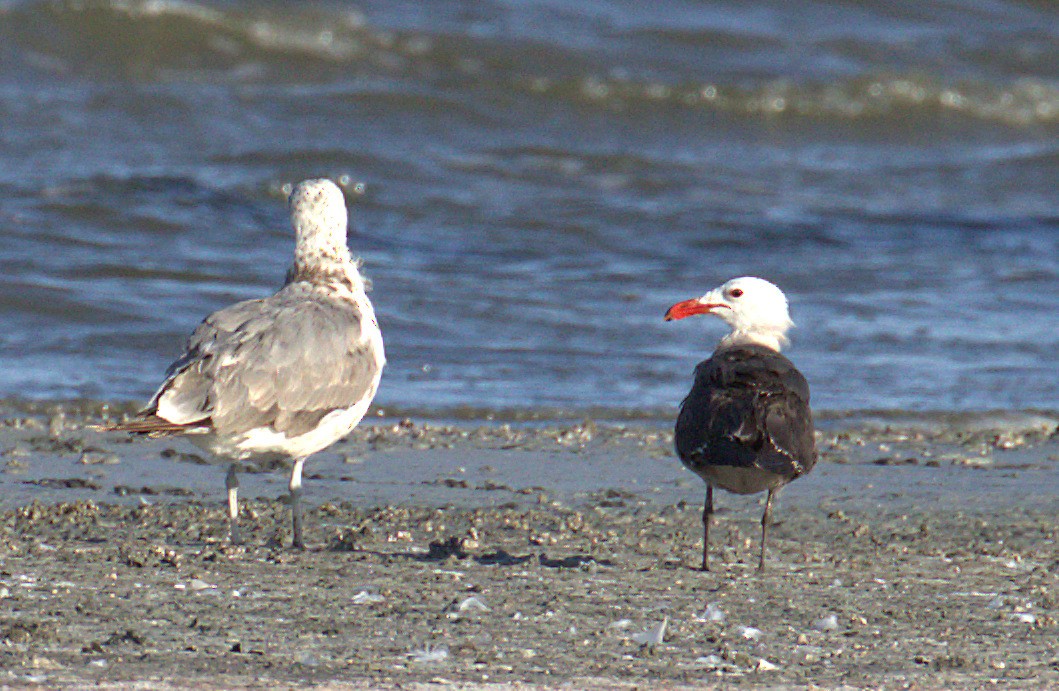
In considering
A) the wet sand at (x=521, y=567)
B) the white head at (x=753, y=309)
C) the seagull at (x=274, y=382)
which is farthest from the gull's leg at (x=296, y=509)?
Answer: the white head at (x=753, y=309)

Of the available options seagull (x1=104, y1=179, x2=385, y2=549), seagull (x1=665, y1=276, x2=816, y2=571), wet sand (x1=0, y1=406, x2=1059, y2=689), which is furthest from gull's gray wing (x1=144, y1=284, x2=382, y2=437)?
seagull (x1=665, y1=276, x2=816, y2=571)

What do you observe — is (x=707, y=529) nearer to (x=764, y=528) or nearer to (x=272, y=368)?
(x=764, y=528)

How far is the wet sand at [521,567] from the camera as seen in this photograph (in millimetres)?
4328

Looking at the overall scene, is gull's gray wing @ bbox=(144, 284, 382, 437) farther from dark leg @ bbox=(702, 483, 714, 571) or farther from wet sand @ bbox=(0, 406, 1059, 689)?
dark leg @ bbox=(702, 483, 714, 571)

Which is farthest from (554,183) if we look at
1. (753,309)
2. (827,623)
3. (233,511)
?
(827,623)

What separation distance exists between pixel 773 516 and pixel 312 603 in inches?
91.8

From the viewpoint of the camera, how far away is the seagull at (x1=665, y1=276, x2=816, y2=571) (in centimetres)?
542

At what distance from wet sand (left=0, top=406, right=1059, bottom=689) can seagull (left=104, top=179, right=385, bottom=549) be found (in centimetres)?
37

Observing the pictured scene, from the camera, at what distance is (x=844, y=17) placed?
23922 mm

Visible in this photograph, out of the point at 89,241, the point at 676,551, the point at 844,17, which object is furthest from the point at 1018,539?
the point at 844,17

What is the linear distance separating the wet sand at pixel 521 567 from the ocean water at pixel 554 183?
1.40 meters

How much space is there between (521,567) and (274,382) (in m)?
1.16

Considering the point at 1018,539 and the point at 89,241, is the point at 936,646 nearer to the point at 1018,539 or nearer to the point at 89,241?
the point at 1018,539

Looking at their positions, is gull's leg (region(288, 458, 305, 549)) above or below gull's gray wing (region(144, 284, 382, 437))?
below
